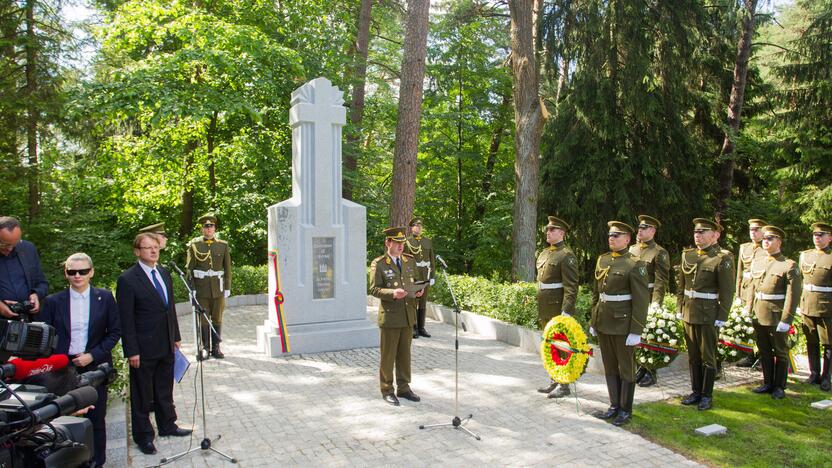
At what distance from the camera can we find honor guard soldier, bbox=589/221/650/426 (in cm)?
555

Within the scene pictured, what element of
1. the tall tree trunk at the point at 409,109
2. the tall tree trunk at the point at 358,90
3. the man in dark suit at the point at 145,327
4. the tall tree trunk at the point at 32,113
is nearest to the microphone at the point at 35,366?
the man in dark suit at the point at 145,327

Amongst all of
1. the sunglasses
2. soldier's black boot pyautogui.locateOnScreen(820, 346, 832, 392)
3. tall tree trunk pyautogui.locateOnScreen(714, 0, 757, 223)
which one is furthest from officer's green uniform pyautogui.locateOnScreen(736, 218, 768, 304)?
tall tree trunk pyautogui.locateOnScreen(714, 0, 757, 223)

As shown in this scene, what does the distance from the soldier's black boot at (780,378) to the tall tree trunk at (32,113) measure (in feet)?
45.5

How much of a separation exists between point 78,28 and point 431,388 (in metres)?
15.7

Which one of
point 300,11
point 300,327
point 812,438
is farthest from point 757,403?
point 300,11

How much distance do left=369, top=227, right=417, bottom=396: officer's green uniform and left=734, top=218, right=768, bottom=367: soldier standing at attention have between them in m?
4.46

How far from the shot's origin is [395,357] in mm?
6332

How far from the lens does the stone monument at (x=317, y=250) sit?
28.5 feet

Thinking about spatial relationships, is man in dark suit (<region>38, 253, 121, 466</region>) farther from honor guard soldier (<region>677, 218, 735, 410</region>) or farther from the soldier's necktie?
honor guard soldier (<region>677, 218, 735, 410</region>)

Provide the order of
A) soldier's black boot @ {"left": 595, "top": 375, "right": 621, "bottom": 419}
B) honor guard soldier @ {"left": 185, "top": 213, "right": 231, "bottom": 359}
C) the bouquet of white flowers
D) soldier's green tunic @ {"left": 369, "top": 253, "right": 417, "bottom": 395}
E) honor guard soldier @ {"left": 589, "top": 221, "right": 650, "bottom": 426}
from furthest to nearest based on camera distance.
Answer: honor guard soldier @ {"left": 185, "top": 213, "right": 231, "bottom": 359}
the bouquet of white flowers
soldier's green tunic @ {"left": 369, "top": 253, "right": 417, "bottom": 395}
soldier's black boot @ {"left": 595, "top": 375, "right": 621, "bottom": 419}
honor guard soldier @ {"left": 589, "top": 221, "right": 650, "bottom": 426}

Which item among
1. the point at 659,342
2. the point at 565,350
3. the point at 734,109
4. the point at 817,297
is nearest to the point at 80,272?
the point at 565,350

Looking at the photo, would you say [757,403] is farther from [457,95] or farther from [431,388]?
[457,95]

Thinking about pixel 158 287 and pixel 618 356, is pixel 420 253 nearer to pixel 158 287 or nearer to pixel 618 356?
pixel 618 356

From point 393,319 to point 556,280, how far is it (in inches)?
83.7
